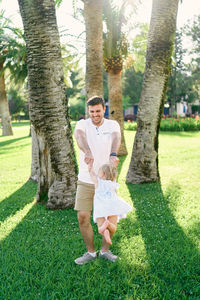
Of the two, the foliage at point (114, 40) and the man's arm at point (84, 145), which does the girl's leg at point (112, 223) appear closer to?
the man's arm at point (84, 145)

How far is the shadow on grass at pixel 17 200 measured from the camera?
5859mm

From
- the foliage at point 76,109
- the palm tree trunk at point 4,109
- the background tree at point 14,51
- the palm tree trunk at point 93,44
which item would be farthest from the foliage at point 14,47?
the foliage at point 76,109

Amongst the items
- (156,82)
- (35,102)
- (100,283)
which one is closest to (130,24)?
(156,82)

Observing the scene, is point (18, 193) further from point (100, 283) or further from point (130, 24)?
point (130, 24)

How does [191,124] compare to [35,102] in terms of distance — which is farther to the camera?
[191,124]

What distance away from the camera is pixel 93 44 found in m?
8.69

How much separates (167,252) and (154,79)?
420 cm

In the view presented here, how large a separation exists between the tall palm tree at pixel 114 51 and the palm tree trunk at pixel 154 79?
4755mm

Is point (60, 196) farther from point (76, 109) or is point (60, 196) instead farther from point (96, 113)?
point (76, 109)

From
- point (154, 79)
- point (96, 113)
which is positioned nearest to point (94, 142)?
point (96, 113)

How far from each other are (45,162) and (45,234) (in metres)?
1.51

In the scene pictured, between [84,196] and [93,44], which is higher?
[93,44]

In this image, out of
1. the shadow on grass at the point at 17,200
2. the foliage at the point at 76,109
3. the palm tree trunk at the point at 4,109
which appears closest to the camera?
the shadow on grass at the point at 17,200

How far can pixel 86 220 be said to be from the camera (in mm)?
3377
